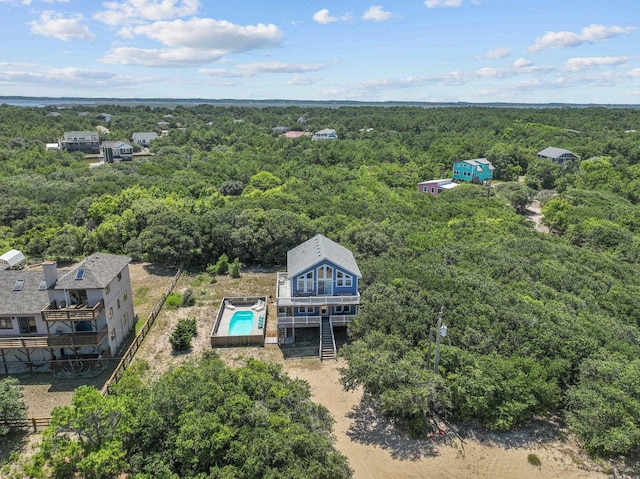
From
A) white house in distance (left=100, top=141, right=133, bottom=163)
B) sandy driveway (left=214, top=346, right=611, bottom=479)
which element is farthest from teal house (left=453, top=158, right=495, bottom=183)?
white house in distance (left=100, top=141, right=133, bottom=163)

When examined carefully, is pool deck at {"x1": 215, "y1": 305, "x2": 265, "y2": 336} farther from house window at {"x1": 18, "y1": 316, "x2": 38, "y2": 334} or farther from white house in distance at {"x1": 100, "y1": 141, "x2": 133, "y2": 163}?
white house in distance at {"x1": 100, "y1": 141, "x2": 133, "y2": 163}

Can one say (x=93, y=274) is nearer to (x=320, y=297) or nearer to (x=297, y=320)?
(x=297, y=320)

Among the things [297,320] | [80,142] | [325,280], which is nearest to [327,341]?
[297,320]

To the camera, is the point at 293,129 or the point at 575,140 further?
the point at 293,129

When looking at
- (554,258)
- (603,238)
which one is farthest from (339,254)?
(603,238)

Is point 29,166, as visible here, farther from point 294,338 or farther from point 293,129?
point 293,129
